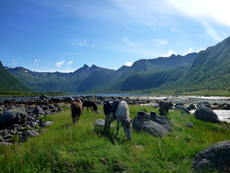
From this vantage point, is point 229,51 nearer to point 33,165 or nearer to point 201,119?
point 201,119

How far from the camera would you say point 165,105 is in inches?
719

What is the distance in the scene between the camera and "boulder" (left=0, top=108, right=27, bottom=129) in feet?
49.6

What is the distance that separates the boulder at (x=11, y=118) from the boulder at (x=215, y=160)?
63.8 feet

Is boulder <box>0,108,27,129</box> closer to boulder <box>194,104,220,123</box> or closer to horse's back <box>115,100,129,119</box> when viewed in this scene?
horse's back <box>115,100,129,119</box>

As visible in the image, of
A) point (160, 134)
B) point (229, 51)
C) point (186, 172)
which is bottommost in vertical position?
point (160, 134)

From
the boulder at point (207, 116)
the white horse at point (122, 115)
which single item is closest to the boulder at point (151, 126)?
the white horse at point (122, 115)

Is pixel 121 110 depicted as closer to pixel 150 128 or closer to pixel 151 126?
pixel 150 128

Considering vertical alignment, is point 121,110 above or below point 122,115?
above

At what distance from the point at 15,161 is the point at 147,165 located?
486cm

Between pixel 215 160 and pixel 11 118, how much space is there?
20.2m

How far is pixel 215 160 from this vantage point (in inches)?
176

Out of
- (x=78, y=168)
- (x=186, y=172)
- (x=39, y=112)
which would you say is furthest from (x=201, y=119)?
(x=39, y=112)

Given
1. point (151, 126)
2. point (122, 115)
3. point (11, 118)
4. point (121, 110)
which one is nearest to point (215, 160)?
Result: point (122, 115)

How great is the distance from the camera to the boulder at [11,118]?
49.6 feet
